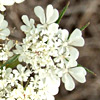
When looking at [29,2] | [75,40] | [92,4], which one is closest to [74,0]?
[92,4]

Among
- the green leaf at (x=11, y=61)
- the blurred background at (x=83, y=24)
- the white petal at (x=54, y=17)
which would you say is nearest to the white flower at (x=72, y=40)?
the white petal at (x=54, y=17)

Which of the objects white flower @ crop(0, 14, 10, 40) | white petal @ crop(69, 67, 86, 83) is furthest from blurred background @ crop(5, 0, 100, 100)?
white petal @ crop(69, 67, 86, 83)

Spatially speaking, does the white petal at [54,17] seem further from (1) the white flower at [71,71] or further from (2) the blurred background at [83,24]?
(2) the blurred background at [83,24]

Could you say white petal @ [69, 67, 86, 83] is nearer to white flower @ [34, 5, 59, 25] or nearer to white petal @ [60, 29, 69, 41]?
white petal @ [60, 29, 69, 41]

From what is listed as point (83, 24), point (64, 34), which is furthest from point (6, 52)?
point (83, 24)

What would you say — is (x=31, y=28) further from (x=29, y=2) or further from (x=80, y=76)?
(x=29, y=2)
